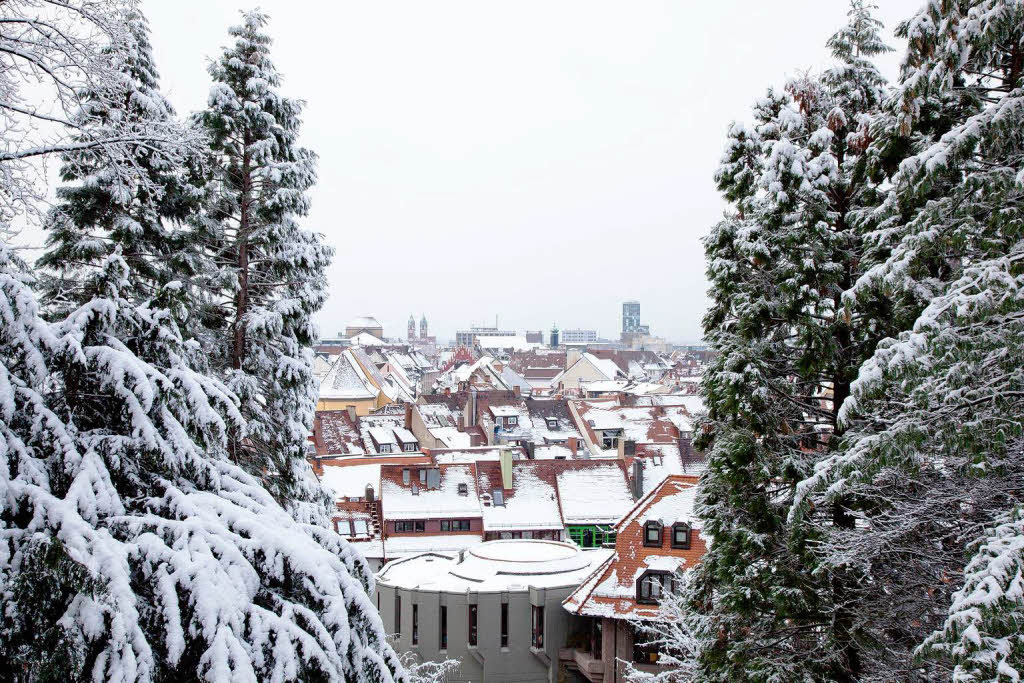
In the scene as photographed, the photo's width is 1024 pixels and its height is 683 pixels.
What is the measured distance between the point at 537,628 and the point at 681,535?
16.9 ft

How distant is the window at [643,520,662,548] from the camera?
76.2ft

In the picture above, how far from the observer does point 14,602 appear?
4.27 meters

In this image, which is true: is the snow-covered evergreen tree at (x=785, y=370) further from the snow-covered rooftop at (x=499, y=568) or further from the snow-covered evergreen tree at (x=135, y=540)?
the snow-covered rooftop at (x=499, y=568)

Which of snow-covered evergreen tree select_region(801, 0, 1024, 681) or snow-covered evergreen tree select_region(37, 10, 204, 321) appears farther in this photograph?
snow-covered evergreen tree select_region(37, 10, 204, 321)

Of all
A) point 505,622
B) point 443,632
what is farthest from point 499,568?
point 443,632

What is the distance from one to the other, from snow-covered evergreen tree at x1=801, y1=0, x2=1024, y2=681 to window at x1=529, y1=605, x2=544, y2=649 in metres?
15.4

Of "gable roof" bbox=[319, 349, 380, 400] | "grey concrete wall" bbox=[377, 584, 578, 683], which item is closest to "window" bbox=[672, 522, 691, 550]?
"grey concrete wall" bbox=[377, 584, 578, 683]

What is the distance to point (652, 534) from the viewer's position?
23.5 metres

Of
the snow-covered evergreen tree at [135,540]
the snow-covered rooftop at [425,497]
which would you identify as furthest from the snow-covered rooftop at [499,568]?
the snow-covered evergreen tree at [135,540]

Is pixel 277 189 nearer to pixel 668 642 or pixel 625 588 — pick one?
pixel 668 642

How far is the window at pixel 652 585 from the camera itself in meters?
22.4

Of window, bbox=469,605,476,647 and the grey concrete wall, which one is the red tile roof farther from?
window, bbox=469,605,476,647

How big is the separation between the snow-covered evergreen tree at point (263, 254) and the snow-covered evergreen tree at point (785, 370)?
6685 mm

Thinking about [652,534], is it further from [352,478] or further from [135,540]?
Result: [135,540]
